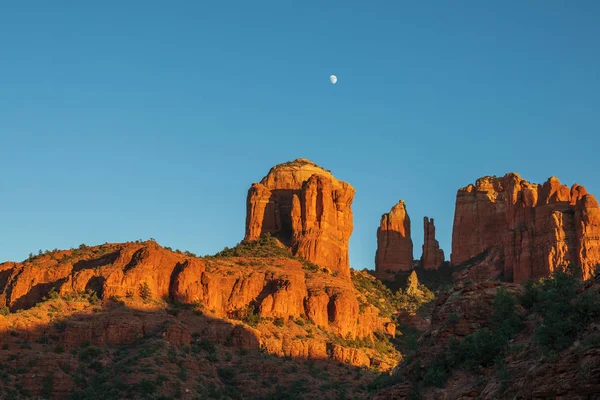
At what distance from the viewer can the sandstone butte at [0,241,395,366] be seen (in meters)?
87.1

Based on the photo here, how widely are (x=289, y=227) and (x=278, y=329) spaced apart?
29891 mm

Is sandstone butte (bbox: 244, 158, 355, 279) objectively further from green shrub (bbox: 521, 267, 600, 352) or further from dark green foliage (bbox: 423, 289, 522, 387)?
green shrub (bbox: 521, 267, 600, 352)

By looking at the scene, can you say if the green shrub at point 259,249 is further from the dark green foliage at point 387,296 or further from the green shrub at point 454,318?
the green shrub at point 454,318

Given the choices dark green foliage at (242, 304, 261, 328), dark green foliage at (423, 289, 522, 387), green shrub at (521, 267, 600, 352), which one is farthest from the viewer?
dark green foliage at (242, 304, 261, 328)

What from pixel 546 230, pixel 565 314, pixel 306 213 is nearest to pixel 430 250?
pixel 546 230

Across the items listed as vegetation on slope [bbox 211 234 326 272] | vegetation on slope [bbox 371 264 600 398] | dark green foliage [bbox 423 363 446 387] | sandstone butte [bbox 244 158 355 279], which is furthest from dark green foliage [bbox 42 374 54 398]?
sandstone butte [bbox 244 158 355 279]

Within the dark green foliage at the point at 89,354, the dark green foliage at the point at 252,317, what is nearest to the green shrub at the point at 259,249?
the dark green foliage at the point at 252,317

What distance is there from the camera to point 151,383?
2768 inches

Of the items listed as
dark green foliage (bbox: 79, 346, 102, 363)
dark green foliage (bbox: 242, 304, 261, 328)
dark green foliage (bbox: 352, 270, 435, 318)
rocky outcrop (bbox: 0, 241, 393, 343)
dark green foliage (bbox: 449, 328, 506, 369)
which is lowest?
dark green foliage (bbox: 449, 328, 506, 369)

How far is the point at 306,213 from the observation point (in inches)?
4697

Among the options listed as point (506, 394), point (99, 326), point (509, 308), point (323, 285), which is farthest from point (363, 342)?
point (506, 394)

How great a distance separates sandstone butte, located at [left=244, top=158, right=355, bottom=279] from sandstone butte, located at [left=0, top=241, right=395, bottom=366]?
9692 millimetres

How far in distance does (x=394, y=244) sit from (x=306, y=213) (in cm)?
4285

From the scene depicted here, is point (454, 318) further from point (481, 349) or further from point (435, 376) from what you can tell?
point (481, 349)
